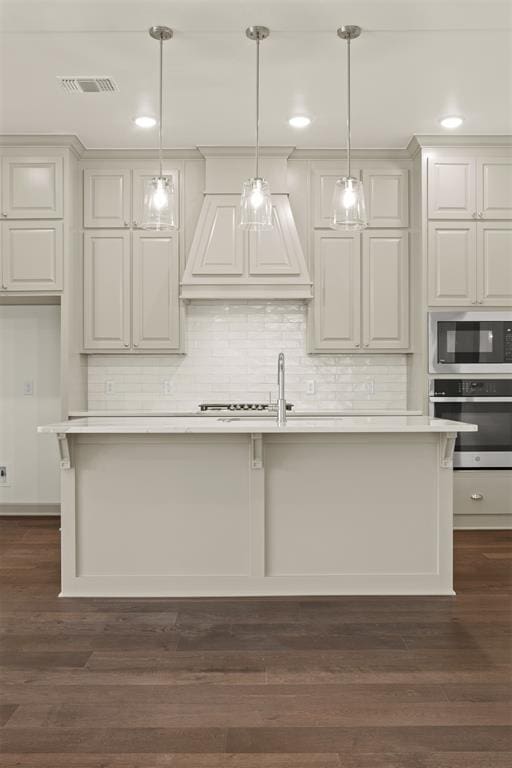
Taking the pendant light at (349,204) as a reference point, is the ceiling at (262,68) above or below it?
above

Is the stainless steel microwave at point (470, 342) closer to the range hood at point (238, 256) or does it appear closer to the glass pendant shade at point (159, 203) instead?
the range hood at point (238, 256)

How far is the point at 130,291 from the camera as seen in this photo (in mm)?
5270

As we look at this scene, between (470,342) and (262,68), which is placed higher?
(262,68)

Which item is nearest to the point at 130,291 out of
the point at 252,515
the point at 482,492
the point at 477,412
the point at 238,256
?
the point at 238,256

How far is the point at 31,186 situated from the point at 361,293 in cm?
269

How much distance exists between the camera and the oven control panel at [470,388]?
197 inches

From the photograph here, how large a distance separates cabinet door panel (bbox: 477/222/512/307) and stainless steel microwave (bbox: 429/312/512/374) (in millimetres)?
133

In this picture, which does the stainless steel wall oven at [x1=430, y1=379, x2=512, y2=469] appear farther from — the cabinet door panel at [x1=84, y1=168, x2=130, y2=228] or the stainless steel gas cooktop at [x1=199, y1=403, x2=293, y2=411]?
the cabinet door panel at [x1=84, y1=168, x2=130, y2=228]

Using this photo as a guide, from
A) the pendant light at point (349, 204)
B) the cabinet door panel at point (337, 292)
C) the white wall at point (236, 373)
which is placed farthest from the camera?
the white wall at point (236, 373)

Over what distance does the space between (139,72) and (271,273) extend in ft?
5.80

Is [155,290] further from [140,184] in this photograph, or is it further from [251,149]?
[251,149]

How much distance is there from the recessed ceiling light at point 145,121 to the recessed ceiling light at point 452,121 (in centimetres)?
206

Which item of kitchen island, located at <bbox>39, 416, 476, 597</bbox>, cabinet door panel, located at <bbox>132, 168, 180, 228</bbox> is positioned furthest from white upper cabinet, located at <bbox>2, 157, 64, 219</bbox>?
kitchen island, located at <bbox>39, 416, 476, 597</bbox>

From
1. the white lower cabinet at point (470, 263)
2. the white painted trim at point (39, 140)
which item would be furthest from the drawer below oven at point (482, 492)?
the white painted trim at point (39, 140)
